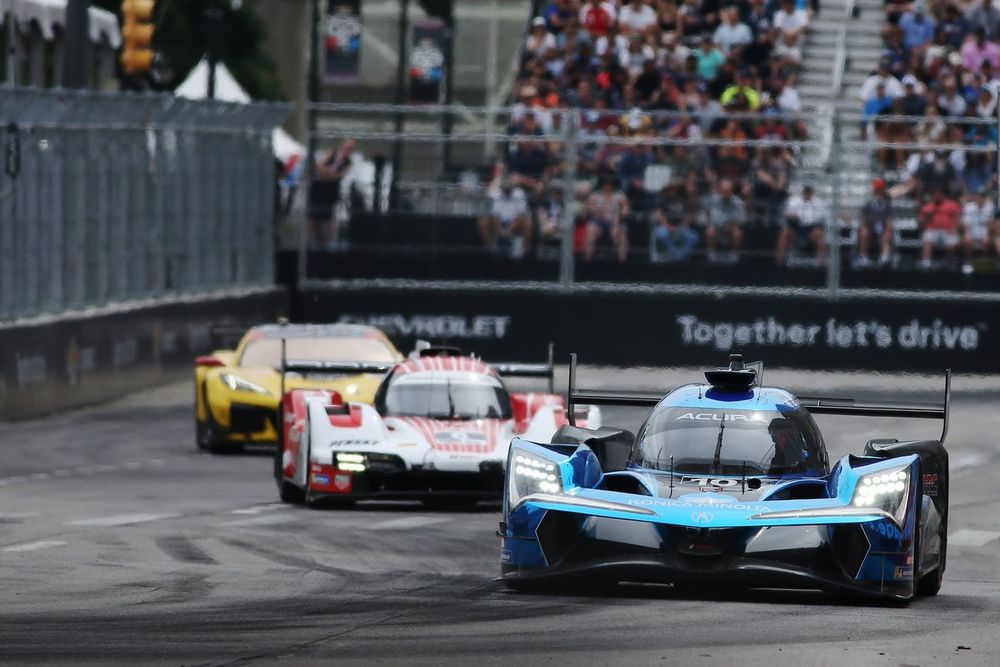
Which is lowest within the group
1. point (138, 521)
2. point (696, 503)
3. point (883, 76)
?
point (138, 521)

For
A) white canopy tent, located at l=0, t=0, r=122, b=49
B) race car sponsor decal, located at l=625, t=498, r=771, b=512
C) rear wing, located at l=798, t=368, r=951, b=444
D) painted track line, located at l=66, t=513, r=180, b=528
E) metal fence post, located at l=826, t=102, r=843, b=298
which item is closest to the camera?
race car sponsor decal, located at l=625, t=498, r=771, b=512

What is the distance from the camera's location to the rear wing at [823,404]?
11836mm

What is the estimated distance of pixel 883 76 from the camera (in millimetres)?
29500

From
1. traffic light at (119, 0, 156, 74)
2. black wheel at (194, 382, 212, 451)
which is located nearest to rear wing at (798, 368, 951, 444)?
black wheel at (194, 382, 212, 451)

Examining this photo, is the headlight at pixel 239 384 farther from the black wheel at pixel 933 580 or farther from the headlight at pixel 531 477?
the black wheel at pixel 933 580

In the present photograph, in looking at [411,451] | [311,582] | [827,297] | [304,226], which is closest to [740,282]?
[827,297]

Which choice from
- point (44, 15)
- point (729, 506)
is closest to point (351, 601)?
point (729, 506)

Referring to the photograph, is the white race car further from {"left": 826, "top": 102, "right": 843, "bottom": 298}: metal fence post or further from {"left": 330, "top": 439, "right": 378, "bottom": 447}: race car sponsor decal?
{"left": 826, "top": 102, "right": 843, "bottom": 298}: metal fence post

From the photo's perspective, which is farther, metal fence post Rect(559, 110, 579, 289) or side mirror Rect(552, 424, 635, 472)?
metal fence post Rect(559, 110, 579, 289)

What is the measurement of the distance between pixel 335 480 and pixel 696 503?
5.64 m

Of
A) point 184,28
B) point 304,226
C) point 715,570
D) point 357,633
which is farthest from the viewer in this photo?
point 184,28

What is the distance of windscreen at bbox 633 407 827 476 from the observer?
10883 mm

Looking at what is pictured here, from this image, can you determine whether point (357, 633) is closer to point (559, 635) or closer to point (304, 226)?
point (559, 635)

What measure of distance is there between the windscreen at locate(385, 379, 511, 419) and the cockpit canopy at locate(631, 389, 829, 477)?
5152mm
